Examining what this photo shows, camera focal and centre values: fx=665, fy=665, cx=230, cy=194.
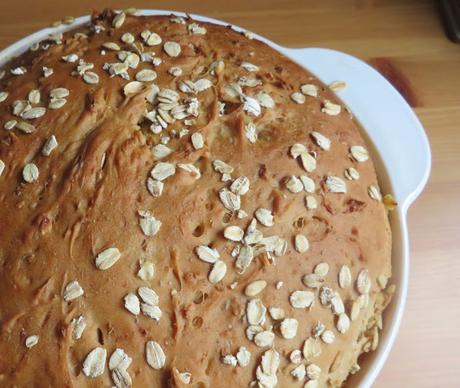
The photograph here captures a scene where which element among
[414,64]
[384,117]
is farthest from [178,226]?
[414,64]

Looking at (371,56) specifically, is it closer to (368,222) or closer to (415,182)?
(415,182)

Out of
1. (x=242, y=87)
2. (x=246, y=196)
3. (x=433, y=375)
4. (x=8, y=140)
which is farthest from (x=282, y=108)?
(x=433, y=375)

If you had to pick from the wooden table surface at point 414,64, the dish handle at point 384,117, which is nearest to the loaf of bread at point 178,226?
the dish handle at point 384,117

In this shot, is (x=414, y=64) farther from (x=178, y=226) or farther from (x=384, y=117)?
(x=178, y=226)

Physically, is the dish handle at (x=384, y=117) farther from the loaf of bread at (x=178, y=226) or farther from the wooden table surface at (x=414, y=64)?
the wooden table surface at (x=414, y=64)

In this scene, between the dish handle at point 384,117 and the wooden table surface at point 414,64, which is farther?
the wooden table surface at point 414,64
